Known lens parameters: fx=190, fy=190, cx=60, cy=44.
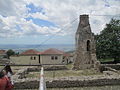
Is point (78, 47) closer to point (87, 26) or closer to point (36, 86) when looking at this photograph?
point (87, 26)

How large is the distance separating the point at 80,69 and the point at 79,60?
108cm

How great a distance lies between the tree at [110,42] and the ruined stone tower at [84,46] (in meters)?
10.1

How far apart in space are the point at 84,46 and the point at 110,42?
1132 cm

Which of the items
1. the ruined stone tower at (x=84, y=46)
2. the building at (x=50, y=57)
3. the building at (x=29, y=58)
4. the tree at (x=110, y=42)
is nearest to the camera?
the ruined stone tower at (x=84, y=46)

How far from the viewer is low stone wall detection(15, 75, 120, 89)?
41.3 ft

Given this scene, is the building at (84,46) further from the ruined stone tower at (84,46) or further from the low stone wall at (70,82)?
the low stone wall at (70,82)

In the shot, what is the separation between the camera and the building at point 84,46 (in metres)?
22.4

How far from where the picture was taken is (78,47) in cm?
2253

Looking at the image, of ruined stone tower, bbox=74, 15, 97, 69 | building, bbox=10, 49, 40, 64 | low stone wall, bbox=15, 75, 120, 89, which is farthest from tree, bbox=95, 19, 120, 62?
low stone wall, bbox=15, 75, 120, 89

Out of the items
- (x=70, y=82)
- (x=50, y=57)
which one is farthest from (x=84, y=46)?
(x=50, y=57)

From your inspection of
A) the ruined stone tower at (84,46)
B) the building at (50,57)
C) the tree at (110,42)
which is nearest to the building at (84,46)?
the ruined stone tower at (84,46)

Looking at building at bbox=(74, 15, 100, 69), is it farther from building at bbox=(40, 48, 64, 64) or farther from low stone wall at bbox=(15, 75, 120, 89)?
building at bbox=(40, 48, 64, 64)

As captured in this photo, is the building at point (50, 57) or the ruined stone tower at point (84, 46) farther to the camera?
the building at point (50, 57)

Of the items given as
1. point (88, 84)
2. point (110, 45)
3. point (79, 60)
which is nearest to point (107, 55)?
point (110, 45)
